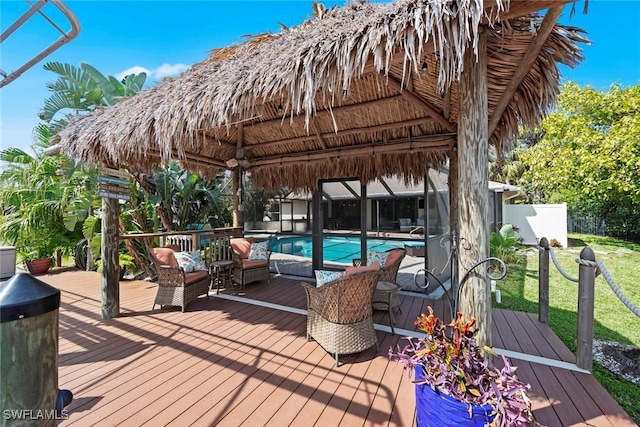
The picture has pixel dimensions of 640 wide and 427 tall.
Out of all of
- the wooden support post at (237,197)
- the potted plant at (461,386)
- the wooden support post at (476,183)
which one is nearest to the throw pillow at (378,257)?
the wooden support post at (476,183)

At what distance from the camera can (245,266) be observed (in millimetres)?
5875

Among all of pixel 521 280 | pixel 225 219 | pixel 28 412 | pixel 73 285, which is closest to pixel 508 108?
pixel 28 412

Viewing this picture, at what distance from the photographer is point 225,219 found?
9766 mm

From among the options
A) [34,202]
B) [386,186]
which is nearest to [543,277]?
[386,186]

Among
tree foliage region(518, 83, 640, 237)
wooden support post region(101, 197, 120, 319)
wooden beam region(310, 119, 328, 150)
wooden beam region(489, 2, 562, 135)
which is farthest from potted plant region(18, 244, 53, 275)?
tree foliage region(518, 83, 640, 237)

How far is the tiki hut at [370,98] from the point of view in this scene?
2158mm

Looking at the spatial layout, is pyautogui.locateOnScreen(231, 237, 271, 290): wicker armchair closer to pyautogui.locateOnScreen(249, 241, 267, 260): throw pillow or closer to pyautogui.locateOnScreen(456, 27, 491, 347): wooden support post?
pyautogui.locateOnScreen(249, 241, 267, 260): throw pillow

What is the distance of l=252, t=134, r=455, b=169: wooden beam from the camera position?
4.98m

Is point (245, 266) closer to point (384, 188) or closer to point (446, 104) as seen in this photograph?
point (384, 188)

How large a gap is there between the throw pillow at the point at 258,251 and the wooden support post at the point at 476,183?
4867 mm

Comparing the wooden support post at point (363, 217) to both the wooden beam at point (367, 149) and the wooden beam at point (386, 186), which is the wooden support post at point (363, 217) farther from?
the wooden beam at point (367, 149)

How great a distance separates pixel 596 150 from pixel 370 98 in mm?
12664

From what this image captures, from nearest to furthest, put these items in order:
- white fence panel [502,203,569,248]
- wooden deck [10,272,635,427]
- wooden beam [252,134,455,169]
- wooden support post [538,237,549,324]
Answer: wooden deck [10,272,635,427] < wooden support post [538,237,549,324] < wooden beam [252,134,455,169] < white fence panel [502,203,569,248]

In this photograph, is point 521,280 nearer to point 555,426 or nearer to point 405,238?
point 405,238
